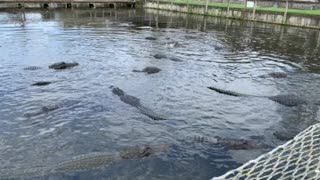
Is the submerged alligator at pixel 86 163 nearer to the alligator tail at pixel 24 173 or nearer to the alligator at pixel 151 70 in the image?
the alligator tail at pixel 24 173

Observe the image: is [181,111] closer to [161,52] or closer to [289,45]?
[161,52]

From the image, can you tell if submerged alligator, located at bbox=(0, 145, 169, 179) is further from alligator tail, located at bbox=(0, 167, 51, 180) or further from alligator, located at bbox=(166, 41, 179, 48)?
alligator, located at bbox=(166, 41, 179, 48)

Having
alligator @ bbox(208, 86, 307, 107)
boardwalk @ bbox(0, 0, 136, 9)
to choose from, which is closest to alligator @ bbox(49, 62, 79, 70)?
alligator @ bbox(208, 86, 307, 107)

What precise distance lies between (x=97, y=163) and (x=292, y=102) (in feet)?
28.9

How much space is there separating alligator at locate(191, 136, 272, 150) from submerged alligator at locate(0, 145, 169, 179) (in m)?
1.44

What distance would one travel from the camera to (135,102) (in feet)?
48.3

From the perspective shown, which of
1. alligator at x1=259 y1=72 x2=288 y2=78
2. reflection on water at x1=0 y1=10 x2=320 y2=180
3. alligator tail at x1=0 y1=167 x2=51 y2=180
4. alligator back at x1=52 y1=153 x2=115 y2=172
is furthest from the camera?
alligator at x1=259 y1=72 x2=288 y2=78

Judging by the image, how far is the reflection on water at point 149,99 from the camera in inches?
417

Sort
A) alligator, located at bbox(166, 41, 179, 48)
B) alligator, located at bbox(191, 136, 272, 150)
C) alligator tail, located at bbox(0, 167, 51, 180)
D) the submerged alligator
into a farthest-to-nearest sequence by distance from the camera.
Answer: alligator, located at bbox(166, 41, 179, 48) → alligator, located at bbox(191, 136, 272, 150) → the submerged alligator → alligator tail, located at bbox(0, 167, 51, 180)

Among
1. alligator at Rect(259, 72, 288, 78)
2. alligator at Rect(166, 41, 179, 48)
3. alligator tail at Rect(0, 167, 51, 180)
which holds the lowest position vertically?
alligator tail at Rect(0, 167, 51, 180)

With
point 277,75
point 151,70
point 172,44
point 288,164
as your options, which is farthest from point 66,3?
point 288,164

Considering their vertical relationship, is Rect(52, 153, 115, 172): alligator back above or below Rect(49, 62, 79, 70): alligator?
below

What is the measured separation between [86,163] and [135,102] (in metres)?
5.15

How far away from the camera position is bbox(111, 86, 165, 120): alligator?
1337 cm
